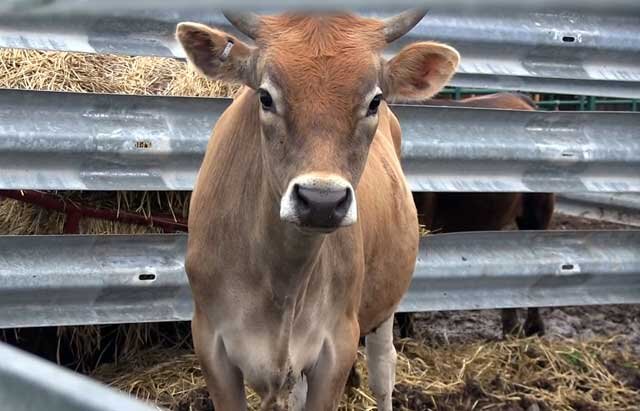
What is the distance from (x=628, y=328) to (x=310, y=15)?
4217mm

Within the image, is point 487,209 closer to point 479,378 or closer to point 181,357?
point 479,378

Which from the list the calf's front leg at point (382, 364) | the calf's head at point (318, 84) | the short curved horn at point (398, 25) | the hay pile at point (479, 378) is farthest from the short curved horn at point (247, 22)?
the hay pile at point (479, 378)

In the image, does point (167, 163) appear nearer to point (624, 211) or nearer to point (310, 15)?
point (310, 15)

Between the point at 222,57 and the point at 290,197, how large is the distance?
67 centimetres

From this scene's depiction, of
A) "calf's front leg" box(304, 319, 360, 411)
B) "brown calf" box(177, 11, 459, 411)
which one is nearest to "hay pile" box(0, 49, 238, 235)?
"brown calf" box(177, 11, 459, 411)

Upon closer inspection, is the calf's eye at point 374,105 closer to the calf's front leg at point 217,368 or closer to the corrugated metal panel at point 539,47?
the calf's front leg at point 217,368

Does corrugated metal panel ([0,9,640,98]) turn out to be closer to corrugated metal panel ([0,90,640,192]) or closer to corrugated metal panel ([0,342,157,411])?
corrugated metal panel ([0,90,640,192])

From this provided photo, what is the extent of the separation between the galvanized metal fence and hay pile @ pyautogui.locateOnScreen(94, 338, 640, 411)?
0.55 meters

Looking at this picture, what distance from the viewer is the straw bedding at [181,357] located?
4.47 m

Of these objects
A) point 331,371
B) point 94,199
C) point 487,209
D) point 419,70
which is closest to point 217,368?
point 331,371

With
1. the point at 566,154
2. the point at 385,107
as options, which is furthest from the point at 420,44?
the point at 566,154

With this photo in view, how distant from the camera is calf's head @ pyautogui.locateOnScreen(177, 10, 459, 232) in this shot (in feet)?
8.78

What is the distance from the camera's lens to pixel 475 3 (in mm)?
867

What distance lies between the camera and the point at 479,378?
5.27 m
